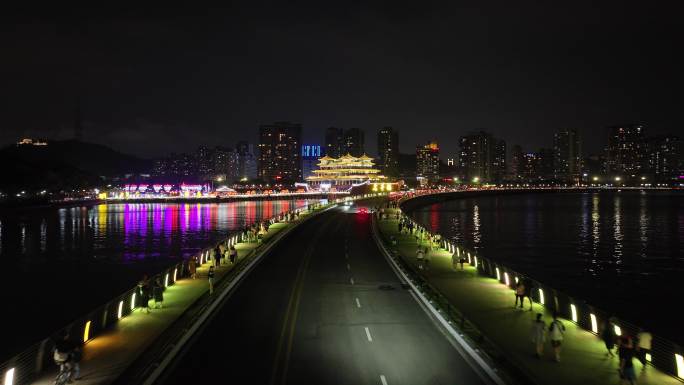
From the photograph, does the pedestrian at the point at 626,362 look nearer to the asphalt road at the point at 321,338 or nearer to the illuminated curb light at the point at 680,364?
the illuminated curb light at the point at 680,364

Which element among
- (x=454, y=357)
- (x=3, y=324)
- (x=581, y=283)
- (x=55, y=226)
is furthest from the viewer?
(x=55, y=226)

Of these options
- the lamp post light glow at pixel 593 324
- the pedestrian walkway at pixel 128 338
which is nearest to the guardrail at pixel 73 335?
the pedestrian walkway at pixel 128 338

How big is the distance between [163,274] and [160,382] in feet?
46.4

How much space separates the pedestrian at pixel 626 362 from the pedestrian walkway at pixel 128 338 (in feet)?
49.1

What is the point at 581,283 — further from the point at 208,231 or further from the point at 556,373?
the point at 208,231

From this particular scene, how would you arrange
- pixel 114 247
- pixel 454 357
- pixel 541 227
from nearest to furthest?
1. pixel 454 357
2. pixel 114 247
3. pixel 541 227

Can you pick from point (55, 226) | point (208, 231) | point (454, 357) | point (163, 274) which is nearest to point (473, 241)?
point (208, 231)

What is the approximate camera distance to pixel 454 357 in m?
18.1

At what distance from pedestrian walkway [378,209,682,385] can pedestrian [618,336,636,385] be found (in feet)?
2.68

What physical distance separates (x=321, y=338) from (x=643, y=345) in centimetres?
1100

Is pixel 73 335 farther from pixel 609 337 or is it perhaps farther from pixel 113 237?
pixel 113 237

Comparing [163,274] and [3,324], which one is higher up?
[163,274]

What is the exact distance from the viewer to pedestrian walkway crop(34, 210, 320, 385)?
16.6 metres

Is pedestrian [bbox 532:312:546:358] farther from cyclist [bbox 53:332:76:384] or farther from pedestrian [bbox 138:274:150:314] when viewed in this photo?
pedestrian [bbox 138:274:150:314]
